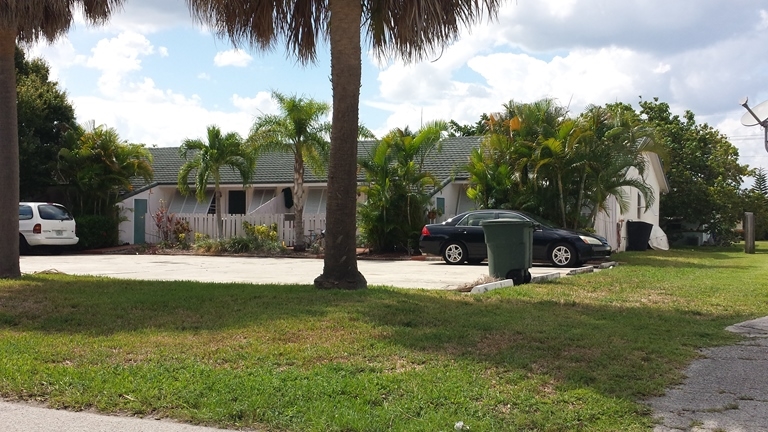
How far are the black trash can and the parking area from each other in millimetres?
11075

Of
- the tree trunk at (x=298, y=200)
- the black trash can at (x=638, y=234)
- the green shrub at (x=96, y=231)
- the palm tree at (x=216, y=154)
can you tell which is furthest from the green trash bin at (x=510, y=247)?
the green shrub at (x=96, y=231)

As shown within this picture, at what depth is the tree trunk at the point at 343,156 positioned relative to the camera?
1166 cm

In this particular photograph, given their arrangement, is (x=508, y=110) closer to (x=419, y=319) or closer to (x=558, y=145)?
(x=558, y=145)

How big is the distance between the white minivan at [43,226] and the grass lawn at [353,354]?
13.5 meters

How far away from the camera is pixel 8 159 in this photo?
1352 cm

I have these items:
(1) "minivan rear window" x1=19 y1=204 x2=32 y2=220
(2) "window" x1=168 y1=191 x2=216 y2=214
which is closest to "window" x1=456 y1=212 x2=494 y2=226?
(1) "minivan rear window" x1=19 y1=204 x2=32 y2=220

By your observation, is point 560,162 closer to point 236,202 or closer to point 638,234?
point 638,234

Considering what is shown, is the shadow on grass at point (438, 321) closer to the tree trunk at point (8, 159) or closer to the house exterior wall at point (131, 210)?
the tree trunk at point (8, 159)

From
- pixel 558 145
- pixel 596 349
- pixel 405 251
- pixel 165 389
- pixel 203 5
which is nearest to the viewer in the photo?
pixel 165 389

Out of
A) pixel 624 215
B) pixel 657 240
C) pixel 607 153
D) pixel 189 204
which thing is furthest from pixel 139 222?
pixel 657 240

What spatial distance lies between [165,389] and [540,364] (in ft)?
10.3

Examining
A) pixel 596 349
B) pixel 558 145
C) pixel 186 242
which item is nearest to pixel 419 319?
pixel 596 349

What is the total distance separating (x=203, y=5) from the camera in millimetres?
12242

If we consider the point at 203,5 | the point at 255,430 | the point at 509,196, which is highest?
the point at 203,5
